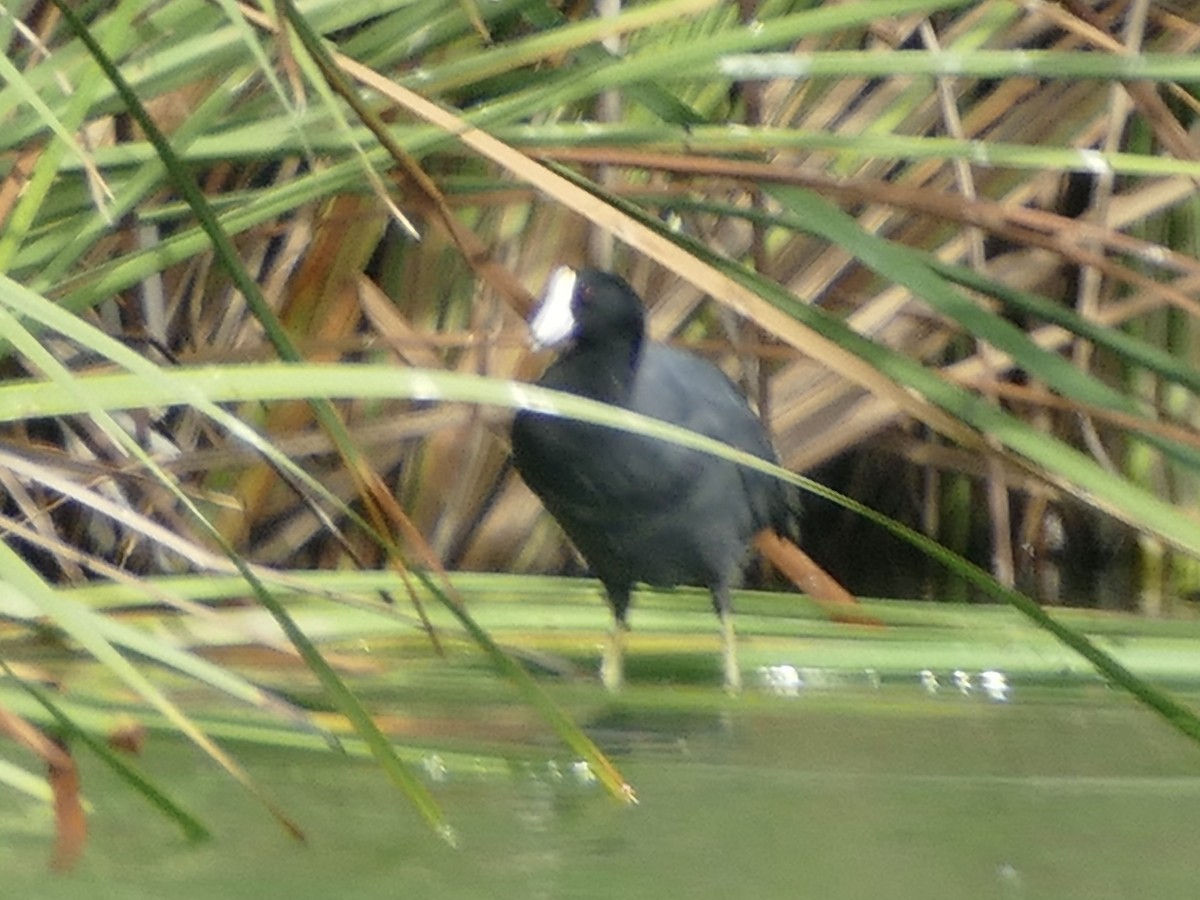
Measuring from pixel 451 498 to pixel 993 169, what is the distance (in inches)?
23.5

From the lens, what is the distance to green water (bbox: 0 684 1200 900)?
0.78m

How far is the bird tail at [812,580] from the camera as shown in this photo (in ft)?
4.15

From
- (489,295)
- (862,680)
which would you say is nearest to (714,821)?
(862,680)

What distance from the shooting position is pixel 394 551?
77 cm

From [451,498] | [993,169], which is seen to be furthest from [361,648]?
[993,169]

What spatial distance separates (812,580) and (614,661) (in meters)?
0.29

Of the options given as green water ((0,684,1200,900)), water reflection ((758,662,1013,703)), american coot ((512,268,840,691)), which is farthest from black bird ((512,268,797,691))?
green water ((0,684,1200,900))

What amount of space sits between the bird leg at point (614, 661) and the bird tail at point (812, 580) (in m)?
0.16

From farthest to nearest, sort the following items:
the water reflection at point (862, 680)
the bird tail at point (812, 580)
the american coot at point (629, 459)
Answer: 1. the american coot at point (629, 459)
2. the bird tail at point (812, 580)
3. the water reflection at point (862, 680)

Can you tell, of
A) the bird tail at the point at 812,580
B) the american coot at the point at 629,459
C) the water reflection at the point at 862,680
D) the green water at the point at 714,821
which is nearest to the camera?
the green water at the point at 714,821

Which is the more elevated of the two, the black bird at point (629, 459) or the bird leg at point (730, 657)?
the black bird at point (629, 459)

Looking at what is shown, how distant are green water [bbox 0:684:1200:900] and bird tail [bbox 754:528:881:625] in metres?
0.16

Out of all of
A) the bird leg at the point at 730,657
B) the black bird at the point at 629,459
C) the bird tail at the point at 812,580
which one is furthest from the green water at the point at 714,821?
the black bird at the point at 629,459

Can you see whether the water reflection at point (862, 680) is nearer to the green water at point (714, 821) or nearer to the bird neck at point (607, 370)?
the green water at point (714, 821)
